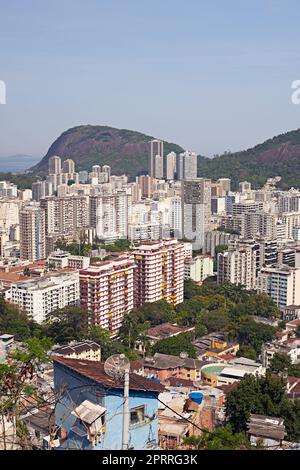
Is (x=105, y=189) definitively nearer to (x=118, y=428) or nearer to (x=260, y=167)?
(x=260, y=167)

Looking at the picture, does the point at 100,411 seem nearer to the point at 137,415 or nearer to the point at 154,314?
the point at 137,415

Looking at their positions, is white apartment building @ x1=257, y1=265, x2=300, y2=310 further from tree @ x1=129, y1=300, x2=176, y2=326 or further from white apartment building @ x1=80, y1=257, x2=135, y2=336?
white apartment building @ x1=80, y1=257, x2=135, y2=336

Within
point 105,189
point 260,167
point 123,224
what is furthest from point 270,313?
point 260,167

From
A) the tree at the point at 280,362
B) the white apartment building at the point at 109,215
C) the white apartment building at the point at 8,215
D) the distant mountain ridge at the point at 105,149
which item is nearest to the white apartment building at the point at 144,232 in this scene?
the white apartment building at the point at 109,215

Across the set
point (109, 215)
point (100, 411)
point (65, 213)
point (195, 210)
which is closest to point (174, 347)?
point (100, 411)

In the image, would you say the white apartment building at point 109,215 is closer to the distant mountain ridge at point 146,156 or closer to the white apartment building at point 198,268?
the white apartment building at point 198,268
